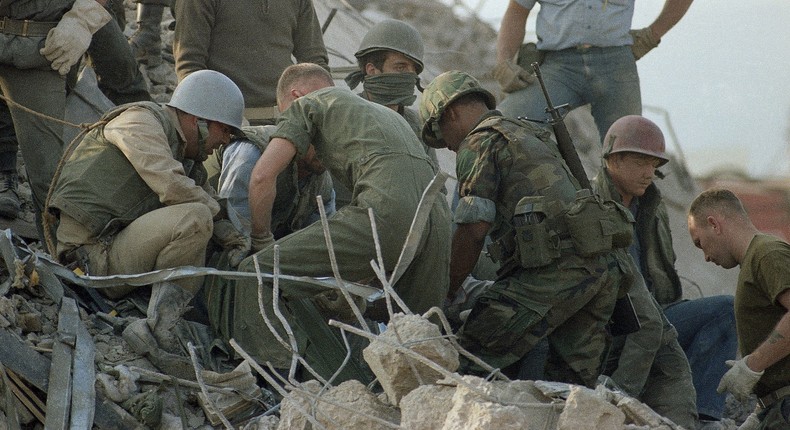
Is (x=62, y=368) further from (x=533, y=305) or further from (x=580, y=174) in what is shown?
(x=580, y=174)

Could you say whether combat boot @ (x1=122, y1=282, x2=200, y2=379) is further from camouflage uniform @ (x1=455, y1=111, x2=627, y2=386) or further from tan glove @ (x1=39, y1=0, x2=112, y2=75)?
tan glove @ (x1=39, y1=0, x2=112, y2=75)

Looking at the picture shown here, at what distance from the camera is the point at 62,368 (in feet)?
17.6

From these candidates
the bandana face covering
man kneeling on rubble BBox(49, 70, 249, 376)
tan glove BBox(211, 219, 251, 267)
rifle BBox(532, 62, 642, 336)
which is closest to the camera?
man kneeling on rubble BBox(49, 70, 249, 376)

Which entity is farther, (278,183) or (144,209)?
(278,183)

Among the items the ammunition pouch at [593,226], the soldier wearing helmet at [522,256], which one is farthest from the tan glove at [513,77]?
the ammunition pouch at [593,226]

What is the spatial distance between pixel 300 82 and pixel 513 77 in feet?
4.73

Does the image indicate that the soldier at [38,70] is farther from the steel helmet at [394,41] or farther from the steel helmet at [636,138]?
the steel helmet at [636,138]

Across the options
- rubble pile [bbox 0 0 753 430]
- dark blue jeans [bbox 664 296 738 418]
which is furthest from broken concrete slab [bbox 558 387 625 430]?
dark blue jeans [bbox 664 296 738 418]

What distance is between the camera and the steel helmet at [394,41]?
24.6ft

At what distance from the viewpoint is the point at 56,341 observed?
216 inches

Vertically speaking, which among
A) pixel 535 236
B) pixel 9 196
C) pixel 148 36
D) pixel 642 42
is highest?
pixel 642 42

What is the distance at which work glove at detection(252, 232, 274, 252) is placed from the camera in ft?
20.4

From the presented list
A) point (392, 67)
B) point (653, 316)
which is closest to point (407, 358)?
point (653, 316)

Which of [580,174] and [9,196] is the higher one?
[580,174]
